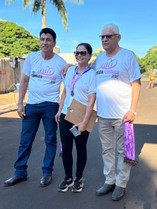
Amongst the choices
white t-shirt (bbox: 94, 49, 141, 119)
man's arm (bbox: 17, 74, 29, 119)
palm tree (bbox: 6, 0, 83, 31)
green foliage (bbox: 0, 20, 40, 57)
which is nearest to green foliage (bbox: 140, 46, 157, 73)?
green foliage (bbox: 0, 20, 40, 57)

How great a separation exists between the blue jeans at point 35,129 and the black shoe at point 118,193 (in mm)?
1023

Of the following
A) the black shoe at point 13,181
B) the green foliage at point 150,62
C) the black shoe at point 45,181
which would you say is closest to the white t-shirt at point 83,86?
the black shoe at point 45,181

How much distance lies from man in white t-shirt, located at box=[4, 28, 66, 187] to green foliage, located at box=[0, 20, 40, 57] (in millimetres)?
36204

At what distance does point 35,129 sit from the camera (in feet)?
15.0

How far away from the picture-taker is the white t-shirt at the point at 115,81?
3.78 metres

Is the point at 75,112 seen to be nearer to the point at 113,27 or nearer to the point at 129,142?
the point at 129,142

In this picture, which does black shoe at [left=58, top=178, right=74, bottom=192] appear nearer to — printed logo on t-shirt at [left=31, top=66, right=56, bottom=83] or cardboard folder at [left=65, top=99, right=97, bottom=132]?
cardboard folder at [left=65, top=99, right=97, bottom=132]

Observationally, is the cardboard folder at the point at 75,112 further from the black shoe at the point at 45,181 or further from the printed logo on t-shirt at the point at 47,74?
the black shoe at the point at 45,181

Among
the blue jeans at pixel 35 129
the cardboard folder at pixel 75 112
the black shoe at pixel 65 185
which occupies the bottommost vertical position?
the black shoe at pixel 65 185

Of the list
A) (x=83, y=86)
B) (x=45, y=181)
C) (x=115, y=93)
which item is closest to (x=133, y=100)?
(x=115, y=93)

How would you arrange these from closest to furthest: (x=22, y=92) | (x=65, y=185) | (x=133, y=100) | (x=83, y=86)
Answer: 1. (x=133, y=100)
2. (x=83, y=86)
3. (x=65, y=185)
4. (x=22, y=92)

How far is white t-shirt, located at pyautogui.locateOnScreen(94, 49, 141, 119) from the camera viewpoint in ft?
12.4

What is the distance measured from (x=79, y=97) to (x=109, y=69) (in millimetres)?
506

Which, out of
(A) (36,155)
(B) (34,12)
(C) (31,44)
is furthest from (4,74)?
(C) (31,44)
